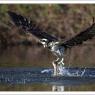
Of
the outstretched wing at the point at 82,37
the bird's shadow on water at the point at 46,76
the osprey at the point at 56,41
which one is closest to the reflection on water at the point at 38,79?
the bird's shadow on water at the point at 46,76

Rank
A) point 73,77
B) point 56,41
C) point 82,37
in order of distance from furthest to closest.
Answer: point 56,41 → point 73,77 → point 82,37

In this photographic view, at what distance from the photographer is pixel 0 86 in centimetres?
853

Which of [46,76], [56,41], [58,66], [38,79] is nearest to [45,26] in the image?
[56,41]

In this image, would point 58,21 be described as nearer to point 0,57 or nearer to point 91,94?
point 0,57

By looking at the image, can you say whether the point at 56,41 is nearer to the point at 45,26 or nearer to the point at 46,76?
the point at 46,76

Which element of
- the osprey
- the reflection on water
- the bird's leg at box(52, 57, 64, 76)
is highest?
the osprey

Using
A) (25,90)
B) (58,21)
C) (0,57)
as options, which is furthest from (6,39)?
(25,90)

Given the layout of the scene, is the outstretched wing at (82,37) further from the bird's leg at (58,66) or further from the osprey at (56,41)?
the bird's leg at (58,66)

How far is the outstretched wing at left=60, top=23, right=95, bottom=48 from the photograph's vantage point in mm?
8492

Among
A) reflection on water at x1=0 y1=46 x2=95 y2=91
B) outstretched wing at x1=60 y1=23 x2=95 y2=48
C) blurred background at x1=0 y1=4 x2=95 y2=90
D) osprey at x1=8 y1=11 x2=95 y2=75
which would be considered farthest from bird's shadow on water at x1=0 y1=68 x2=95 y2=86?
blurred background at x1=0 y1=4 x2=95 y2=90

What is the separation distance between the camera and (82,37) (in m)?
8.68

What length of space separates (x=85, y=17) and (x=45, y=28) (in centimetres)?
91

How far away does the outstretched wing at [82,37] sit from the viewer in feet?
27.9

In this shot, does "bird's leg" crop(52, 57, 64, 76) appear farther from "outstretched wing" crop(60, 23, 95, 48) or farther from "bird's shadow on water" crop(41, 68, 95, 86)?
"outstretched wing" crop(60, 23, 95, 48)
